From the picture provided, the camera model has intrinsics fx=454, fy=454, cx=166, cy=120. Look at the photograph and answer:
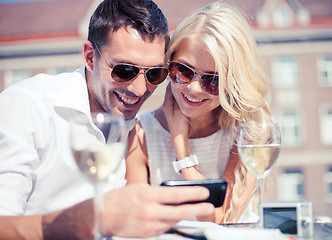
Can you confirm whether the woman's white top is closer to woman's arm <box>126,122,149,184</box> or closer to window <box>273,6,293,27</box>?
woman's arm <box>126,122,149,184</box>

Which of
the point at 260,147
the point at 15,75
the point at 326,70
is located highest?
the point at 15,75

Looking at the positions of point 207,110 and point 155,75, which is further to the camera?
point 207,110

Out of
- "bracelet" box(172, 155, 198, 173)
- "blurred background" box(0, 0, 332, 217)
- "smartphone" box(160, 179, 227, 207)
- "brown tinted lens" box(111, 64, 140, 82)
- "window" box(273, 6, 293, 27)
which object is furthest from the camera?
"window" box(273, 6, 293, 27)

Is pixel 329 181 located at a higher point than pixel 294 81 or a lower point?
lower

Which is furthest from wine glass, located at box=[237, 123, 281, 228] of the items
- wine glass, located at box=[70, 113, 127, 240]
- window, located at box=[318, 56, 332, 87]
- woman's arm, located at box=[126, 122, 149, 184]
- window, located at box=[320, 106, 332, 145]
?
window, located at box=[318, 56, 332, 87]

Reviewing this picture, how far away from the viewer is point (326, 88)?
20.3 m

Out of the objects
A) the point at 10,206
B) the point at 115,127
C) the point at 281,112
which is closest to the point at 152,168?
the point at 10,206

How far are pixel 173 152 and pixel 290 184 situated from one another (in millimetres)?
19025

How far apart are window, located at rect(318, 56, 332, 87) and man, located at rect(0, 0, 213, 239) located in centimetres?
1951

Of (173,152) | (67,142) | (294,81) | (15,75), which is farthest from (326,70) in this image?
(67,142)

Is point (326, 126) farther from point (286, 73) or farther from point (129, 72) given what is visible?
point (129, 72)

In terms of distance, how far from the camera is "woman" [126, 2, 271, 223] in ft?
7.02

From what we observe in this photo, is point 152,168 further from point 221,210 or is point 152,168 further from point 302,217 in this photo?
point 302,217

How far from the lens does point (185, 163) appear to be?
231cm
